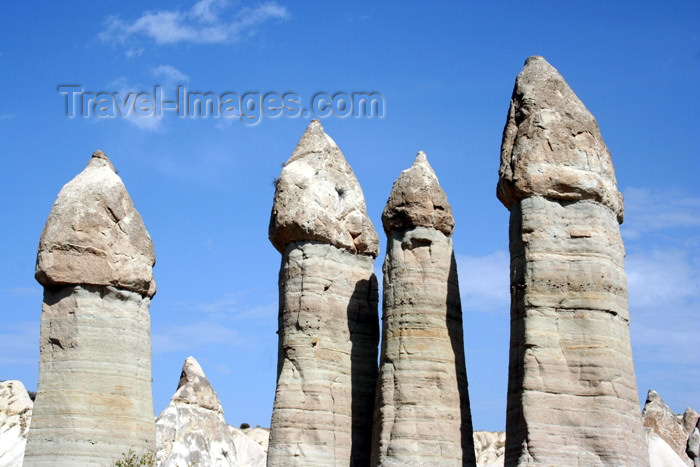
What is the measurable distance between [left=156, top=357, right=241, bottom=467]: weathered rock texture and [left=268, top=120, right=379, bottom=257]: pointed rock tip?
790 cm

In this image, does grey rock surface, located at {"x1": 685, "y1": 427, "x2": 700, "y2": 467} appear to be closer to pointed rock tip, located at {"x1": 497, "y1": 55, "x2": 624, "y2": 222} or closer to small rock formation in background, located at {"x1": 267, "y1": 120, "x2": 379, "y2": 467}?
small rock formation in background, located at {"x1": 267, "y1": 120, "x2": 379, "y2": 467}

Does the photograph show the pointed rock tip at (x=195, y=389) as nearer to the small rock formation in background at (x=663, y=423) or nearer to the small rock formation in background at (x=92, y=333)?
the small rock formation in background at (x=92, y=333)

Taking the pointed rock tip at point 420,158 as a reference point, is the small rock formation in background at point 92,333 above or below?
below

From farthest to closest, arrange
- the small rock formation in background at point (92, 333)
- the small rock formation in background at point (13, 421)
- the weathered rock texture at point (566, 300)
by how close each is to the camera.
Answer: the small rock formation in background at point (13, 421)
the small rock formation in background at point (92, 333)
the weathered rock texture at point (566, 300)

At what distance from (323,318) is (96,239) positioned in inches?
183

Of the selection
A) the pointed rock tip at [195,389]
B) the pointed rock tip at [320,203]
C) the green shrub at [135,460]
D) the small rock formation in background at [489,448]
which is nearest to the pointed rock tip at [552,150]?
the pointed rock tip at [320,203]

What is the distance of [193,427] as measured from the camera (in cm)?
2872

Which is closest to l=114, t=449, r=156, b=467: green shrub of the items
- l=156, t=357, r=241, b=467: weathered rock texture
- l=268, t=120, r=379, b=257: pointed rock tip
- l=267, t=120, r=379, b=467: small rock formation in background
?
l=267, t=120, r=379, b=467: small rock formation in background

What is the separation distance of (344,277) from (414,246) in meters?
2.75

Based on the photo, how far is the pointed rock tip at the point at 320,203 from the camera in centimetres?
2175

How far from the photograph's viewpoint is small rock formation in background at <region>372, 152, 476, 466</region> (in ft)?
59.5

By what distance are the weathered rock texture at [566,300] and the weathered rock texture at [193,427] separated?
1386 centimetres

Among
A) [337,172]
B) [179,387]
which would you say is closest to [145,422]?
[337,172]

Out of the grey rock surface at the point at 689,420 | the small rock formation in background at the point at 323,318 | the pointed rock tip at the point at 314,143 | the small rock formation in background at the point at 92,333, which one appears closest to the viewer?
the small rock formation in background at the point at 92,333
